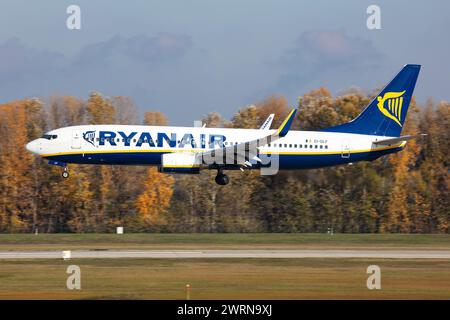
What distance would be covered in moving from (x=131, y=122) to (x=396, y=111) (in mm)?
43310

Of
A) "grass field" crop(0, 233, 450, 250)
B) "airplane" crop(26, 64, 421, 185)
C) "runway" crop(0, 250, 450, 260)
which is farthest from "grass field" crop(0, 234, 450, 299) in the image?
"airplane" crop(26, 64, 421, 185)

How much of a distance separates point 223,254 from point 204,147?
44.3 ft

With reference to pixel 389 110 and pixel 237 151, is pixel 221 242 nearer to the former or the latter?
pixel 237 151

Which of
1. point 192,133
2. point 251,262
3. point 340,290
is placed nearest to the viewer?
point 340,290

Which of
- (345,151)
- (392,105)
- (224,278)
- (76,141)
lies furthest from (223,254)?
(392,105)

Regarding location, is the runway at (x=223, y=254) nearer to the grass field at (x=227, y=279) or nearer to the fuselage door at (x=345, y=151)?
the grass field at (x=227, y=279)

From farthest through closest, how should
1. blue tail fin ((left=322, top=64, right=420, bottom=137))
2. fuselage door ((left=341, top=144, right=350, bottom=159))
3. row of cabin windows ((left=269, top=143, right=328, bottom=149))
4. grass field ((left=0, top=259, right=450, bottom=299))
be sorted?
1. blue tail fin ((left=322, top=64, right=420, bottom=137))
2. fuselage door ((left=341, top=144, right=350, bottom=159))
3. row of cabin windows ((left=269, top=143, right=328, bottom=149))
4. grass field ((left=0, top=259, right=450, bottom=299))

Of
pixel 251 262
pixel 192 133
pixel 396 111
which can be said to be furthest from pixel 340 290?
pixel 396 111

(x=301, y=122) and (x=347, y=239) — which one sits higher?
(x=301, y=122)

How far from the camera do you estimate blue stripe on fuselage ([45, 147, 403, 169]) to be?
198ft

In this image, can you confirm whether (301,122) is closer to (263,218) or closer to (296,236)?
(263,218)

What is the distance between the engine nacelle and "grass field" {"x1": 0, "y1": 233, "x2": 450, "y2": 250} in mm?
5507

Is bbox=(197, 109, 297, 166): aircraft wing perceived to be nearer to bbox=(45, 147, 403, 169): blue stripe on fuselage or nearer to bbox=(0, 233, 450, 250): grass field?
bbox=(45, 147, 403, 169): blue stripe on fuselage

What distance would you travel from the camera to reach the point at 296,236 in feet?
222
